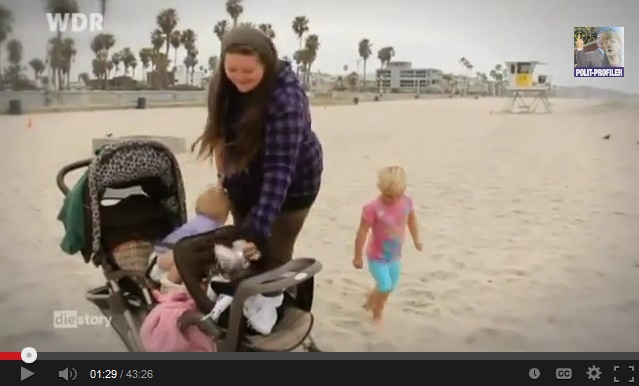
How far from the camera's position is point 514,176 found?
2377 mm

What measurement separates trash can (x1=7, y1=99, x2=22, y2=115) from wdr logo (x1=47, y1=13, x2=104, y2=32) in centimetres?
27

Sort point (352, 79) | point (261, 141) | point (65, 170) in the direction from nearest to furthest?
point (261, 141) → point (65, 170) → point (352, 79)

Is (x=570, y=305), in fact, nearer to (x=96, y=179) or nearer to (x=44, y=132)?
(x=96, y=179)

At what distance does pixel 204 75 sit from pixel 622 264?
137 cm

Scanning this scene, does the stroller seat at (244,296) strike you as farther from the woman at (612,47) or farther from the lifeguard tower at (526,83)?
the woman at (612,47)

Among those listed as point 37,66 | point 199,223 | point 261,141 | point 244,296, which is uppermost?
point 37,66

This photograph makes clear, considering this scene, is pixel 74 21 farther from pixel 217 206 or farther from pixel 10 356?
pixel 10 356

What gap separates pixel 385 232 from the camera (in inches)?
81.7

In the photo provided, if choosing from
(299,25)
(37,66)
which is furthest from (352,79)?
(37,66)

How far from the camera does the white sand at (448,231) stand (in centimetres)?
203

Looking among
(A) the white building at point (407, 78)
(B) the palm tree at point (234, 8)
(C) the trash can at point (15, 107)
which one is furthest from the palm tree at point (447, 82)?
(C) the trash can at point (15, 107)

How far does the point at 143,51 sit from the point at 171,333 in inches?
32.7
